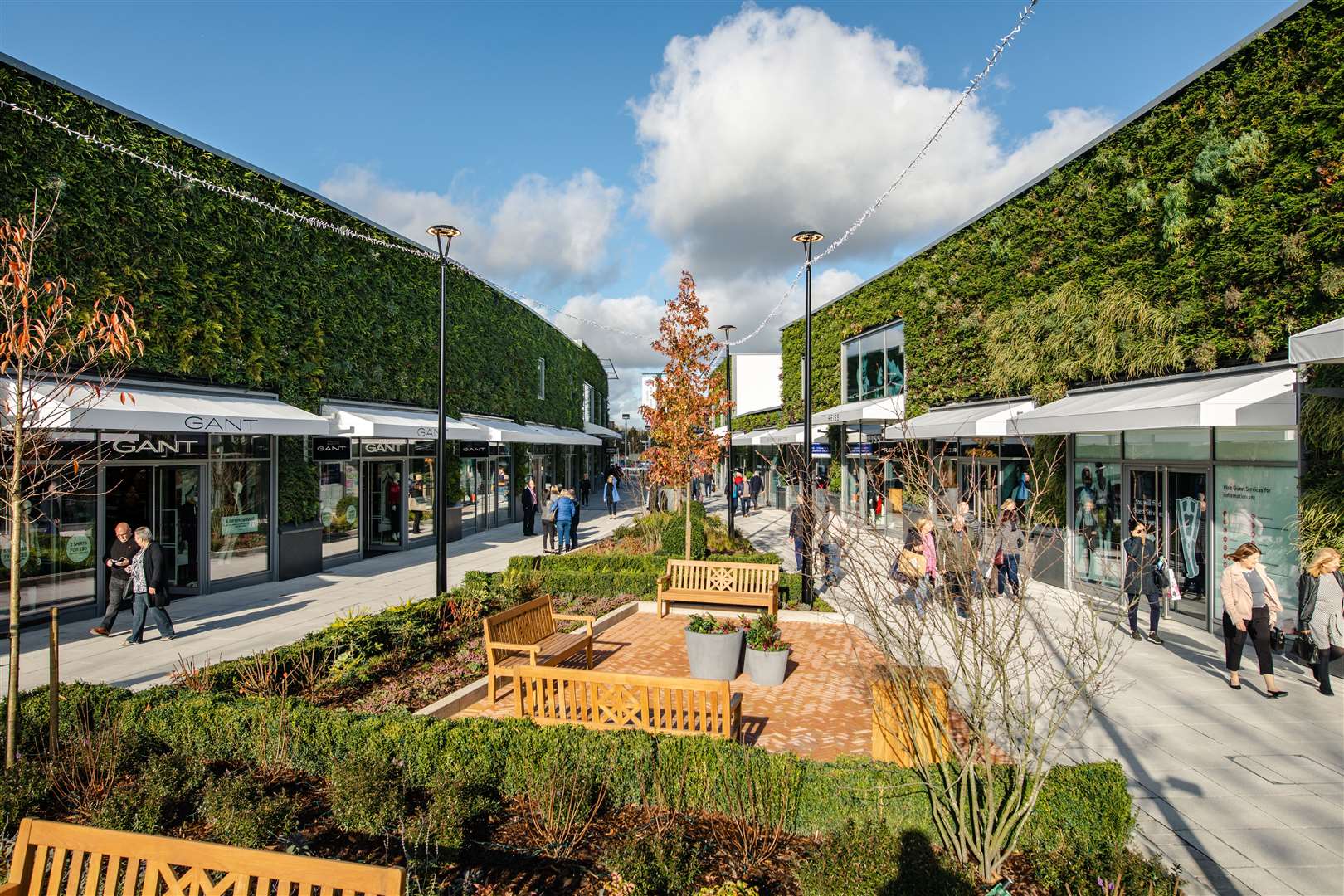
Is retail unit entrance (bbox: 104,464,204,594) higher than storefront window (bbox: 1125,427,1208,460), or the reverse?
storefront window (bbox: 1125,427,1208,460)

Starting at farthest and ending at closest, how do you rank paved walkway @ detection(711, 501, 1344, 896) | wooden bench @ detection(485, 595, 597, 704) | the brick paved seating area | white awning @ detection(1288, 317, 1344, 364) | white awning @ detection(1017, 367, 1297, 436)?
white awning @ detection(1017, 367, 1297, 436) → wooden bench @ detection(485, 595, 597, 704) → white awning @ detection(1288, 317, 1344, 364) → the brick paved seating area → paved walkway @ detection(711, 501, 1344, 896)

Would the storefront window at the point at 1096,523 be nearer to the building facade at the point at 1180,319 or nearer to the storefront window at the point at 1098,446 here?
the building facade at the point at 1180,319

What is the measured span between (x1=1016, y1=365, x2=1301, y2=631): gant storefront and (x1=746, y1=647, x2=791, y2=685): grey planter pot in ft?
11.3

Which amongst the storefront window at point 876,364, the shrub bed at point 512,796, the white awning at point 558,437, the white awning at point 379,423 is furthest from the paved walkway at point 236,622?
the storefront window at point 876,364

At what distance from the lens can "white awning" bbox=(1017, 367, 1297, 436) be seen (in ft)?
26.9

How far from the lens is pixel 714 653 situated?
7.20 metres

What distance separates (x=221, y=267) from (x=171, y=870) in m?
11.8

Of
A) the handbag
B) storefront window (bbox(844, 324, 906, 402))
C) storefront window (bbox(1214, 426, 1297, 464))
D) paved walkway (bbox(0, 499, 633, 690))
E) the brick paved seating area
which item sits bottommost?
the brick paved seating area

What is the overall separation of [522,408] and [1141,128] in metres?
21.4

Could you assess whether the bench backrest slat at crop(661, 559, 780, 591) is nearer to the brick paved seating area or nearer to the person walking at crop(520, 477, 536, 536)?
the brick paved seating area

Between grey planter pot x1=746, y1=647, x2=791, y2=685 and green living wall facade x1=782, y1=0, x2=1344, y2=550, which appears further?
green living wall facade x1=782, y1=0, x2=1344, y2=550

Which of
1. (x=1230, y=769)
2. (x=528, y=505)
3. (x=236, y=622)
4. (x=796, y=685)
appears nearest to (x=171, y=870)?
(x=796, y=685)

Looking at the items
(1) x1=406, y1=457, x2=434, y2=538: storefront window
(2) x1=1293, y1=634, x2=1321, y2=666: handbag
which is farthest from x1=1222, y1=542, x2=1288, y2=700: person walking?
(1) x1=406, y1=457, x2=434, y2=538: storefront window

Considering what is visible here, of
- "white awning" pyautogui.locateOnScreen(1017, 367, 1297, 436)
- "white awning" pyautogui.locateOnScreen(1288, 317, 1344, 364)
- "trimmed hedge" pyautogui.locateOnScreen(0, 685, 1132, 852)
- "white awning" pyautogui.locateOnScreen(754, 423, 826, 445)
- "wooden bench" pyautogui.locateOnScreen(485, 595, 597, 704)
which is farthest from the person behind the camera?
"white awning" pyautogui.locateOnScreen(754, 423, 826, 445)
